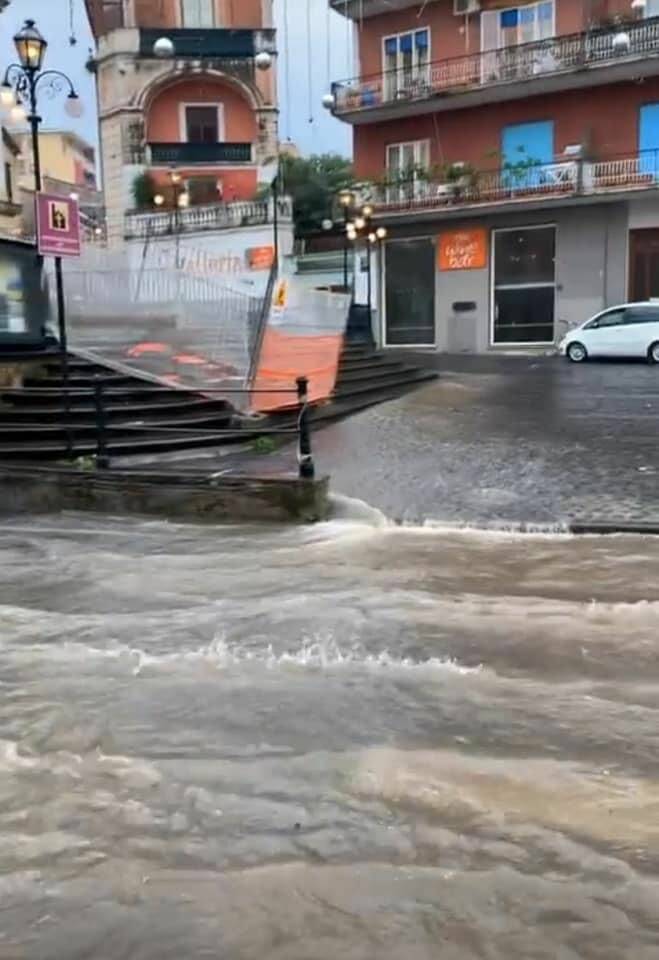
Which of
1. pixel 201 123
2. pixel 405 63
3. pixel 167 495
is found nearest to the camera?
pixel 167 495

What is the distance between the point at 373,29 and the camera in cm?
3234

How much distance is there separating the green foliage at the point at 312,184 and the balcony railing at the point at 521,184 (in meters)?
9.46

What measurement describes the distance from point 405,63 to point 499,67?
391 centimetres

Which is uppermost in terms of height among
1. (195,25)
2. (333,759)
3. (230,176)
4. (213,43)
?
(195,25)

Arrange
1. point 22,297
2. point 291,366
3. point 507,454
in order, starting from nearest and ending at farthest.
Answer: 1. point 507,454
2. point 291,366
3. point 22,297

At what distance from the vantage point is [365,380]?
59.8 feet

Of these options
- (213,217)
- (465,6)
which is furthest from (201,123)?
(465,6)

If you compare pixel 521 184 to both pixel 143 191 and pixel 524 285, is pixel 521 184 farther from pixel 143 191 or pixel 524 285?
pixel 143 191

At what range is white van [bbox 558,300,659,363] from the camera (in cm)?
2378

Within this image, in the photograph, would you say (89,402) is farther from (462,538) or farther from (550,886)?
(550,886)

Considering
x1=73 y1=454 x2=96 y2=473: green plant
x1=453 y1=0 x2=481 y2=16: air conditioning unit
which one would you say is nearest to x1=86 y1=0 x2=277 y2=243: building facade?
x1=453 y1=0 x2=481 y2=16: air conditioning unit

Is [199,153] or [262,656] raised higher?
[199,153]

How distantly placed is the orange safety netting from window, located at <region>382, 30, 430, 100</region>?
57.3ft

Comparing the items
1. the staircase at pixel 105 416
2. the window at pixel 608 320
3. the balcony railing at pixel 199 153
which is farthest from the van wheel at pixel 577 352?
the balcony railing at pixel 199 153
